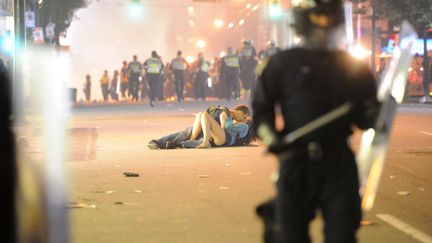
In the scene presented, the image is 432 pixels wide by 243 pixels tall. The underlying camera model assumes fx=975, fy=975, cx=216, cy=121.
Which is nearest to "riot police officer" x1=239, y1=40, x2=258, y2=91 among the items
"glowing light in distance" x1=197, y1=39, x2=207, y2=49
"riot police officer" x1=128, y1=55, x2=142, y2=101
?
"riot police officer" x1=128, y1=55, x2=142, y2=101

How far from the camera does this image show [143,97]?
1801 inches

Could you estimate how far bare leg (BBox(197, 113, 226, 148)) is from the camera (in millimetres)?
16009

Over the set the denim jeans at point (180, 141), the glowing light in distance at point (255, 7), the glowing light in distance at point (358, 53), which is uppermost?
the glowing light in distance at point (255, 7)

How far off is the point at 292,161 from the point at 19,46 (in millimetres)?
21612

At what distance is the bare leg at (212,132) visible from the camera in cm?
1601

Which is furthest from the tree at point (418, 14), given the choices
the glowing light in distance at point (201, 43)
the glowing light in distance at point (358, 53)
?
the glowing light in distance at point (201, 43)

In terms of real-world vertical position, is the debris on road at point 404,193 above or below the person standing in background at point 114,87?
above

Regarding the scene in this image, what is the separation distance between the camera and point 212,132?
53.8 ft

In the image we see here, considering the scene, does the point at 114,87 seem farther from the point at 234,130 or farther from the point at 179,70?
the point at 234,130

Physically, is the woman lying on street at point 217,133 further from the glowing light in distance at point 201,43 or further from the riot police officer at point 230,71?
the glowing light in distance at point 201,43

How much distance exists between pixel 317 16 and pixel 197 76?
37.2m

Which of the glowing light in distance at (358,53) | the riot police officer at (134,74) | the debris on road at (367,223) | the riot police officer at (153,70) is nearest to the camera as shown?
the glowing light in distance at (358,53)

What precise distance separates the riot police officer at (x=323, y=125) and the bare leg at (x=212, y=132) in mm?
10922

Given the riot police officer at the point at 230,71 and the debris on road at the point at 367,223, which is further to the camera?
the riot police officer at the point at 230,71
